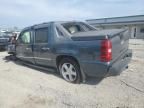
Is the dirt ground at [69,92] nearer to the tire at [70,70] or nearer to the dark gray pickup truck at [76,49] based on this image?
the tire at [70,70]

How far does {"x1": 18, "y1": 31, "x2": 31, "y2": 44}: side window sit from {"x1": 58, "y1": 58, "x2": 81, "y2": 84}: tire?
1.99 m

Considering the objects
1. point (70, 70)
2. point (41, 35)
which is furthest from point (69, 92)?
point (41, 35)

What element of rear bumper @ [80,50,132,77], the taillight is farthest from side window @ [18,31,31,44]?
the taillight

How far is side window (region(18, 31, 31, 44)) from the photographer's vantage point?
22.2 ft

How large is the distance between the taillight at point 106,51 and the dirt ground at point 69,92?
2.97 feet

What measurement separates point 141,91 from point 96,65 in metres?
1.30

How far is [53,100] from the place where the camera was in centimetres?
428

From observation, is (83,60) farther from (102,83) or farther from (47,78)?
(47,78)

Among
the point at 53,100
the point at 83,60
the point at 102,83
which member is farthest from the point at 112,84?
the point at 53,100

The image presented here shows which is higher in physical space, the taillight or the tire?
the taillight

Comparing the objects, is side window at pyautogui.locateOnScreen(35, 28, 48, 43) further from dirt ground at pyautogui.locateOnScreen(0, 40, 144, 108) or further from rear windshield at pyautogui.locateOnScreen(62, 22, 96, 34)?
dirt ground at pyautogui.locateOnScreen(0, 40, 144, 108)

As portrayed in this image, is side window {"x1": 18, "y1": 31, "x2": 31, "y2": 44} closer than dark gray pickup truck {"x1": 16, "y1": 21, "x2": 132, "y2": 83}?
No

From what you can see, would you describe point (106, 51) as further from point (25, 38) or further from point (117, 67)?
point (25, 38)

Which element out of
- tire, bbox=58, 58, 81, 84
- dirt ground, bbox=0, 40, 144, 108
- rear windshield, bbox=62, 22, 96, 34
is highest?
rear windshield, bbox=62, 22, 96, 34
